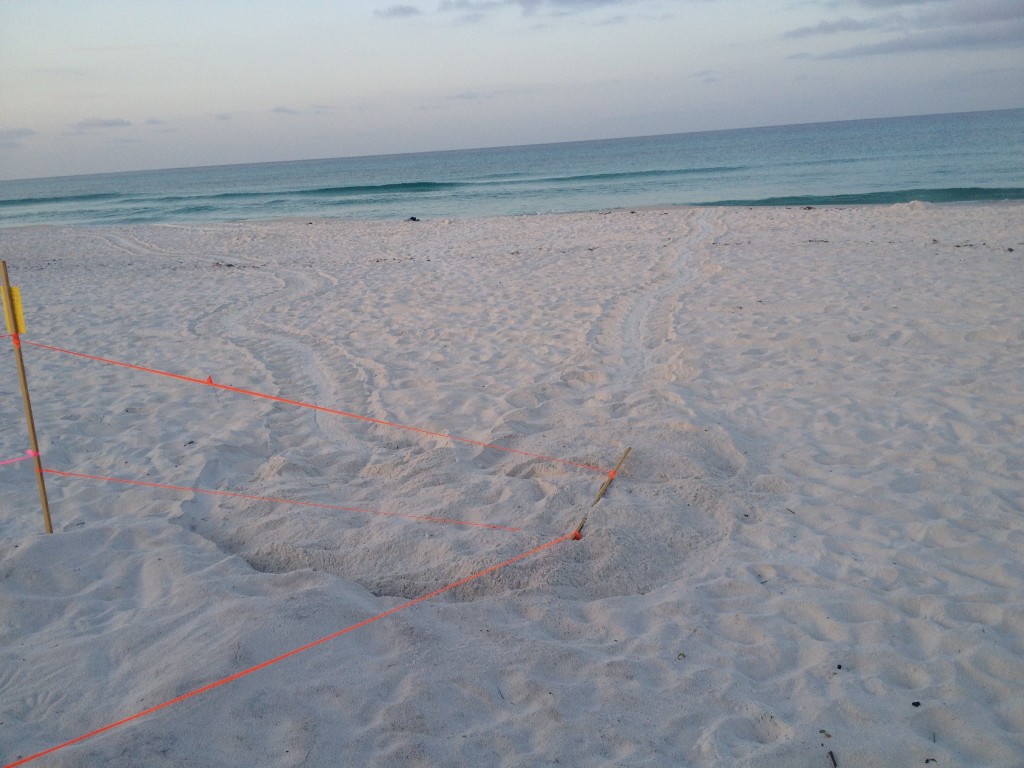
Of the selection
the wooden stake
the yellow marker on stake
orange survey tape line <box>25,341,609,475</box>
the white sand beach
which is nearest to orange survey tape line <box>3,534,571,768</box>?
the white sand beach

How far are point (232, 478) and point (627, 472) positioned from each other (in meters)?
2.18

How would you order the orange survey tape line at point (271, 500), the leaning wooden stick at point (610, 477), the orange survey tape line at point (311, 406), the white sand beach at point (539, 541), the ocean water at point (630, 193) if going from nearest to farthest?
the white sand beach at point (539, 541) < the orange survey tape line at point (271, 500) < the leaning wooden stick at point (610, 477) < the orange survey tape line at point (311, 406) < the ocean water at point (630, 193)

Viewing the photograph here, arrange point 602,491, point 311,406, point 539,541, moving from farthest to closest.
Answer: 1. point 311,406
2. point 602,491
3. point 539,541

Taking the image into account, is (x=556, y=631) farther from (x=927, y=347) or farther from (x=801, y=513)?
(x=927, y=347)

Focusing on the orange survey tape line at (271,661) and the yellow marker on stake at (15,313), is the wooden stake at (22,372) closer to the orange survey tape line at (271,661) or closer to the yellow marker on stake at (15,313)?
the yellow marker on stake at (15,313)

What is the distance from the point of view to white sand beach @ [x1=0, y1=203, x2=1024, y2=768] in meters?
2.08

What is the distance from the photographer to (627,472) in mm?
3740

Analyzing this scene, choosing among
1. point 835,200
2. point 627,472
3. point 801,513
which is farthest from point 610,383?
point 835,200

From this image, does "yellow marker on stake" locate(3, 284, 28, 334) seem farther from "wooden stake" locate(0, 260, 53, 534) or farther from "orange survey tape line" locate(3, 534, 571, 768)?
"orange survey tape line" locate(3, 534, 571, 768)

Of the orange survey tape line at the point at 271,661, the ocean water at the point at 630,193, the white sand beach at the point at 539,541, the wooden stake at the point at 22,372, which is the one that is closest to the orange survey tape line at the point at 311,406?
the white sand beach at the point at 539,541

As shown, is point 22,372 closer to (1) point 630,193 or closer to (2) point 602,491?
(2) point 602,491

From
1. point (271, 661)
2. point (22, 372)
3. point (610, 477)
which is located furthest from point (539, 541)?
point (22, 372)

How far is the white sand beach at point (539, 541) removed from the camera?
2.08 metres

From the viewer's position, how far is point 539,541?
10.1ft
